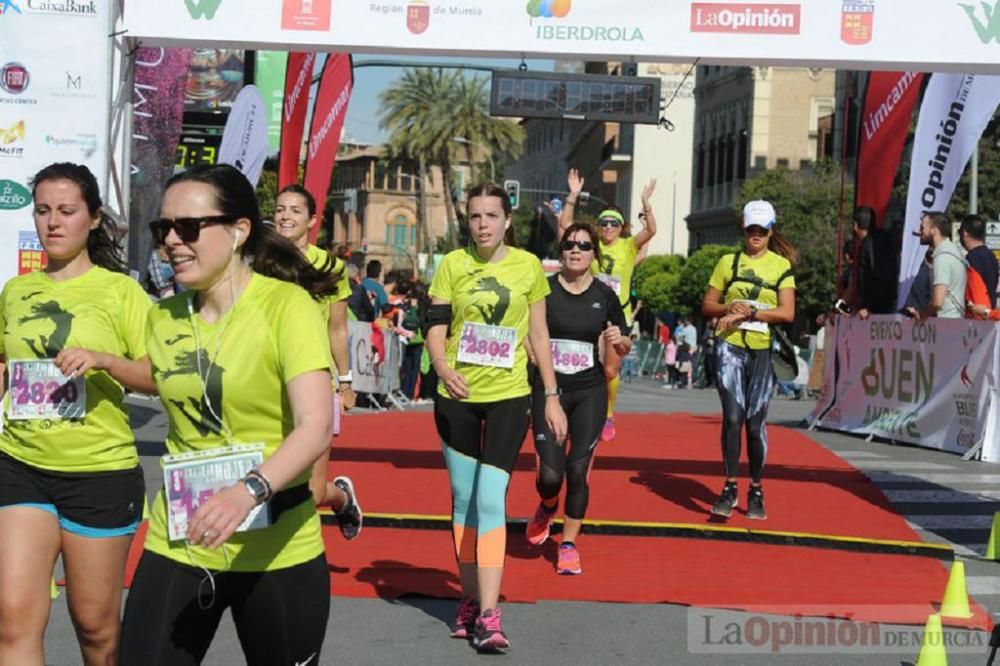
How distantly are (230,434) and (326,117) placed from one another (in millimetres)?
13035

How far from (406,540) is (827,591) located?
2.63 metres

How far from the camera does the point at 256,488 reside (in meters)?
3.61

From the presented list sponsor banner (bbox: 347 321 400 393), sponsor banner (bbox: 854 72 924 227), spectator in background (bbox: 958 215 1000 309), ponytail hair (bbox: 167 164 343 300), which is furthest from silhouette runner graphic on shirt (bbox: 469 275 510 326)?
sponsor banner (bbox: 347 321 400 393)

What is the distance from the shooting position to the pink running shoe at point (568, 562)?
838 centimetres

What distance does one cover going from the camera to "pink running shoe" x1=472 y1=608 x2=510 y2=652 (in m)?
6.59

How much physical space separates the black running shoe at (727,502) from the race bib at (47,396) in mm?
5784

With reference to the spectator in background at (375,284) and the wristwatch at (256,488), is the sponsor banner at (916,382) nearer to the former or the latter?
the spectator in background at (375,284)

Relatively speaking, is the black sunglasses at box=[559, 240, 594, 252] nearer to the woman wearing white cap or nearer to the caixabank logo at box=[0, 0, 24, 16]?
the woman wearing white cap

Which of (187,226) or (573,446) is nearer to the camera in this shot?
(187,226)

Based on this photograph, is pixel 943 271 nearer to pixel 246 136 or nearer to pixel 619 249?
pixel 619 249

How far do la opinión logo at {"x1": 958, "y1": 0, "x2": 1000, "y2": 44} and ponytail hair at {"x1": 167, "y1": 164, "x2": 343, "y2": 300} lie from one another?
28.8 feet

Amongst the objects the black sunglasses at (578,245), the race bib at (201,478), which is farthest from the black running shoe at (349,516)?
the black sunglasses at (578,245)

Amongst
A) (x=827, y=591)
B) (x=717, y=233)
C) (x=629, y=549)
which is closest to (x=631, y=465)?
(x=629, y=549)

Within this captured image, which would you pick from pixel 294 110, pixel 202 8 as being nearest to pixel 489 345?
pixel 202 8
